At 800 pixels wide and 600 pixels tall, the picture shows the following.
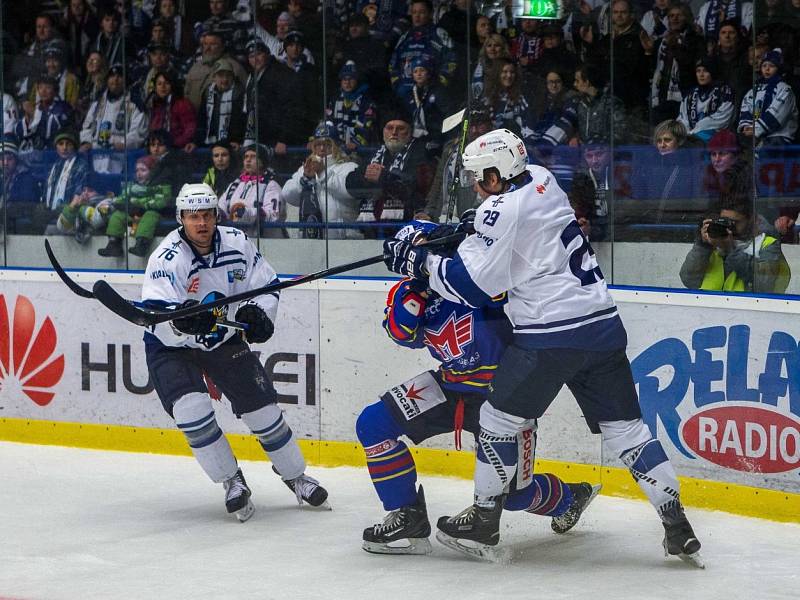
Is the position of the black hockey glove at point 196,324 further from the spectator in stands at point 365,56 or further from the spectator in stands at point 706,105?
the spectator in stands at point 706,105

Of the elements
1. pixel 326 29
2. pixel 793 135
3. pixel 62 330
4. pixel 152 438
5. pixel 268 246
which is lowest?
pixel 152 438

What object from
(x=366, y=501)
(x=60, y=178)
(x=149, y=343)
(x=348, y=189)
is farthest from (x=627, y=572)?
(x=60, y=178)

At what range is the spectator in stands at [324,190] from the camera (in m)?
5.66

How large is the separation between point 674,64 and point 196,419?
7.78 feet

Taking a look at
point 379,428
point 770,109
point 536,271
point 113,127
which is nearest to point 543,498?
point 379,428

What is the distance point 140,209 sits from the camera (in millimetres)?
6191

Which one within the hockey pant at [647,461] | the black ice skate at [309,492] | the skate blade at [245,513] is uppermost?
the hockey pant at [647,461]

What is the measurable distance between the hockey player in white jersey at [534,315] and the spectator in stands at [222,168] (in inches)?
101

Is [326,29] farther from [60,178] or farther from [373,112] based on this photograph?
[60,178]

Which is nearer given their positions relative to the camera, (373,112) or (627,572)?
(627,572)

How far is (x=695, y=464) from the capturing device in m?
4.39

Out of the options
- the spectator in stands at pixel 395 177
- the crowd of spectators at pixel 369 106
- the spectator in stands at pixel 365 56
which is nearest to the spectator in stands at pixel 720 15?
the crowd of spectators at pixel 369 106

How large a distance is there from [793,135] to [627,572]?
1.92 meters

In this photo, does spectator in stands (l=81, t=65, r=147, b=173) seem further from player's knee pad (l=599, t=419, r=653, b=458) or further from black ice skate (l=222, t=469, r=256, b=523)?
player's knee pad (l=599, t=419, r=653, b=458)
